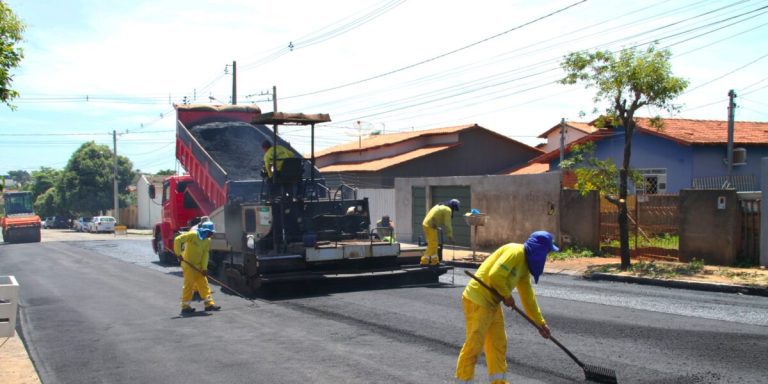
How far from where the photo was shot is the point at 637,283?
14586 mm

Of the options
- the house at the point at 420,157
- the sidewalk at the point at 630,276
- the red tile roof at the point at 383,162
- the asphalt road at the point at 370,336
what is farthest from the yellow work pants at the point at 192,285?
the red tile roof at the point at 383,162

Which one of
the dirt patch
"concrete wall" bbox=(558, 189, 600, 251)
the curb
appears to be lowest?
the curb

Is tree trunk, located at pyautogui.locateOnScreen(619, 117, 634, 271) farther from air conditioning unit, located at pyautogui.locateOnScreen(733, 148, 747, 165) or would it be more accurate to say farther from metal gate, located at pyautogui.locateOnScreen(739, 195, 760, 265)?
air conditioning unit, located at pyautogui.locateOnScreen(733, 148, 747, 165)

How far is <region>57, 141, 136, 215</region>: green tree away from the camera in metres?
62.7

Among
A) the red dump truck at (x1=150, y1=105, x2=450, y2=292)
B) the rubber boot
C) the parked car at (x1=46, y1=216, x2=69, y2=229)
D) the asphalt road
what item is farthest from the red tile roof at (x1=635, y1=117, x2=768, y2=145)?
the parked car at (x1=46, y1=216, x2=69, y2=229)

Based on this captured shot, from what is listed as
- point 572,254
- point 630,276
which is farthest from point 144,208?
point 630,276

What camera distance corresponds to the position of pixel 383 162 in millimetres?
34562

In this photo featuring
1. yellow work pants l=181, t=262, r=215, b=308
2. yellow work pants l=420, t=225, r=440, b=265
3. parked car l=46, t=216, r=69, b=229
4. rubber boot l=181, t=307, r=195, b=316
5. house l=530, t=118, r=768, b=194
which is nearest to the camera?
rubber boot l=181, t=307, r=195, b=316

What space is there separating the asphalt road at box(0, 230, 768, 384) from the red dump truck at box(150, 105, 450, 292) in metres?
0.49

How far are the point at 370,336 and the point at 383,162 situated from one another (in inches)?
1022

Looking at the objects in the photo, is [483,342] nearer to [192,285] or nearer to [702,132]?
[192,285]

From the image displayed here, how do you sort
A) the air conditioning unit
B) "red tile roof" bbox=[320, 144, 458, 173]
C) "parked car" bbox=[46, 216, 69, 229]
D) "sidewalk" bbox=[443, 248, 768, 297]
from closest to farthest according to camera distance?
"sidewalk" bbox=[443, 248, 768, 297] → the air conditioning unit → "red tile roof" bbox=[320, 144, 458, 173] → "parked car" bbox=[46, 216, 69, 229]


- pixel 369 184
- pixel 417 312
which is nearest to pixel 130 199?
pixel 369 184

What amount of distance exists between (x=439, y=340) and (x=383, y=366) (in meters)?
1.36
